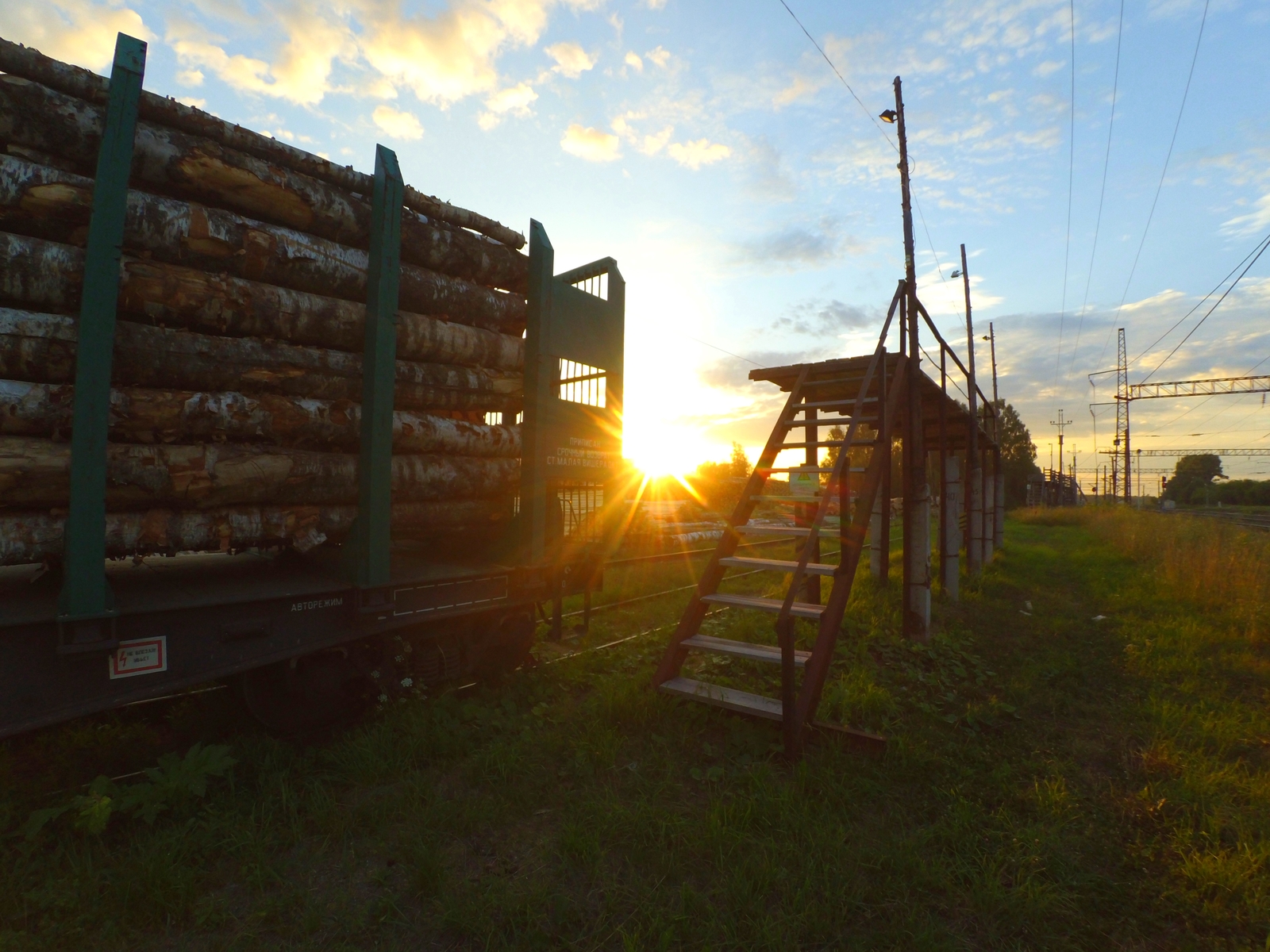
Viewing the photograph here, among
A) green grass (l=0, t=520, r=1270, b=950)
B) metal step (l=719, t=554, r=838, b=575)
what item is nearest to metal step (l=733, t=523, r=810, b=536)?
metal step (l=719, t=554, r=838, b=575)

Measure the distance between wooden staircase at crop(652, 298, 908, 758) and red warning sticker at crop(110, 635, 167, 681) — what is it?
315cm

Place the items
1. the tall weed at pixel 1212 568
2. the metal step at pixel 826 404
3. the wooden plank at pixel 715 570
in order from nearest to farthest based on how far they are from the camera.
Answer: the wooden plank at pixel 715 570 < the metal step at pixel 826 404 < the tall weed at pixel 1212 568

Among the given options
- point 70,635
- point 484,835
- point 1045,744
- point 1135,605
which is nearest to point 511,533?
point 484,835

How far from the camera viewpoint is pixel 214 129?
3908mm

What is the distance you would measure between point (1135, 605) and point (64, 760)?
13130 mm

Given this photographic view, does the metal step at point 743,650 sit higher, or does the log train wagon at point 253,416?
the log train wagon at point 253,416

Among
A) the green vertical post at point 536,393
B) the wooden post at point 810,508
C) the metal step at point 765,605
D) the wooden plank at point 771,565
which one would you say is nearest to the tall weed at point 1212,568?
the wooden post at point 810,508

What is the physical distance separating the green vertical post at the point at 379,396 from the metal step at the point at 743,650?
7.52ft

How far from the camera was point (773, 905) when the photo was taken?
304 centimetres

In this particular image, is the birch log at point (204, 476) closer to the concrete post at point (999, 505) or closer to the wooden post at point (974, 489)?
the wooden post at point (974, 489)

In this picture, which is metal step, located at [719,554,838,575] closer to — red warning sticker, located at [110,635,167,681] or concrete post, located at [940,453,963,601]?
red warning sticker, located at [110,635,167,681]

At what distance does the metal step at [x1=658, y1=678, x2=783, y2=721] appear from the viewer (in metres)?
4.55

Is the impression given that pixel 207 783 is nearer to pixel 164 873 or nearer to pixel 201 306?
pixel 164 873

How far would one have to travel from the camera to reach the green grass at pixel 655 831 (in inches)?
112
